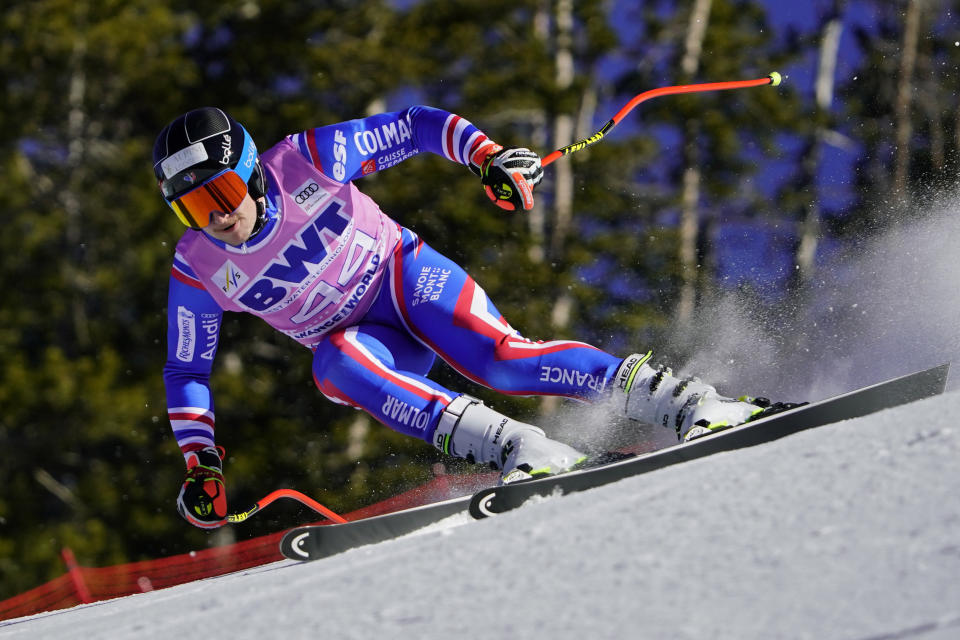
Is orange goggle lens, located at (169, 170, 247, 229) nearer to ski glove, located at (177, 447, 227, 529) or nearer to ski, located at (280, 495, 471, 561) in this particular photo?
ski glove, located at (177, 447, 227, 529)

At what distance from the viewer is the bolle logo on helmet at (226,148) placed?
3184 mm

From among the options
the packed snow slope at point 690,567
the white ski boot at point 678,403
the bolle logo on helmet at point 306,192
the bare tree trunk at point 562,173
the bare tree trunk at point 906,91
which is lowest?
the packed snow slope at point 690,567

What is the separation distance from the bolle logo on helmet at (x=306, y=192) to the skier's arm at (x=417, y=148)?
0.06 meters

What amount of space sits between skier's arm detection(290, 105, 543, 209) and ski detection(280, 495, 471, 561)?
0.97m

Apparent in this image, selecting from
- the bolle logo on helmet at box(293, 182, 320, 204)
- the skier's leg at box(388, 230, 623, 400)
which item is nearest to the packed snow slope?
the skier's leg at box(388, 230, 623, 400)

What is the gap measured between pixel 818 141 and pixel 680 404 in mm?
11575

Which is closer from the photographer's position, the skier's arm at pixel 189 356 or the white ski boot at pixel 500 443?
the white ski boot at pixel 500 443

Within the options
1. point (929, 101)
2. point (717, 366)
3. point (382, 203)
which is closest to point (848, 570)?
point (717, 366)

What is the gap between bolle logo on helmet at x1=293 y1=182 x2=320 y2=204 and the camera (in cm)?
339

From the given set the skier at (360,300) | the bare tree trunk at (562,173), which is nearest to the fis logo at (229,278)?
the skier at (360,300)

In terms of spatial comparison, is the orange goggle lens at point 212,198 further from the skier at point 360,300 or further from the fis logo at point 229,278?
the fis logo at point 229,278

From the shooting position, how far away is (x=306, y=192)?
340 cm

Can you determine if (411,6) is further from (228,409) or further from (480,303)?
(480,303)

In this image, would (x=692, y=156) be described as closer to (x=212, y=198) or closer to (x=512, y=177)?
(x=512, y=177)
